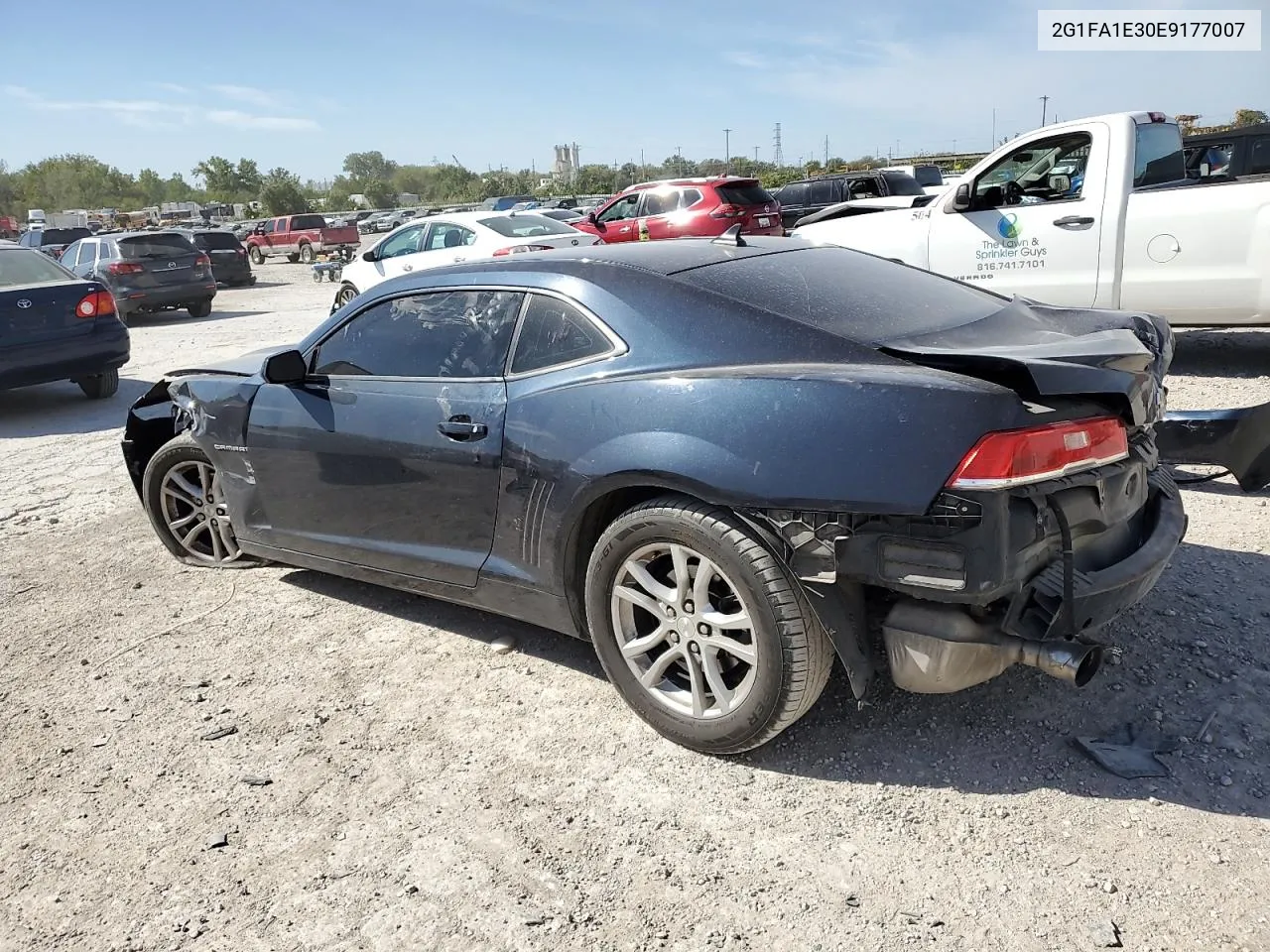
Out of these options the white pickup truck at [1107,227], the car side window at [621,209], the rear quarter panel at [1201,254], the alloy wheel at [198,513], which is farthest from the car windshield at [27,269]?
the rear quarter panel at [1201,254]

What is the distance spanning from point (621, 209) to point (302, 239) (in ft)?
62.6

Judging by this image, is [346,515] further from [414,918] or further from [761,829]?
[761,829]

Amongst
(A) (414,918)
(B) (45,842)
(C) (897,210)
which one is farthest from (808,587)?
(C) (897,210)

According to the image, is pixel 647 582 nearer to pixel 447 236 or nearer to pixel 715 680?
pixel 715 680

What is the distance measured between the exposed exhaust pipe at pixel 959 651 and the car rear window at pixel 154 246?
16.8 metres

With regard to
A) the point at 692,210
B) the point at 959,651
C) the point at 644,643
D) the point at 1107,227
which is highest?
the point at 692,210

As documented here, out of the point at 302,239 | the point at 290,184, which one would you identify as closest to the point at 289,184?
the point at 290,184

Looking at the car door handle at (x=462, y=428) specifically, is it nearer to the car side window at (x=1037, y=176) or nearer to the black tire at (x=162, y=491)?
the black tire at (x=162, y=491)

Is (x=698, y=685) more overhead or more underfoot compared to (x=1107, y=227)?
more underfoot

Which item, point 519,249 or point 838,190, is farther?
point 838,190

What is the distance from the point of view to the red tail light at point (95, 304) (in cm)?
894

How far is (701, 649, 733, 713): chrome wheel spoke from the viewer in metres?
2.86

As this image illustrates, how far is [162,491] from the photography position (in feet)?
16.1

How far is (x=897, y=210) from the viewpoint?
→ 333 inches
